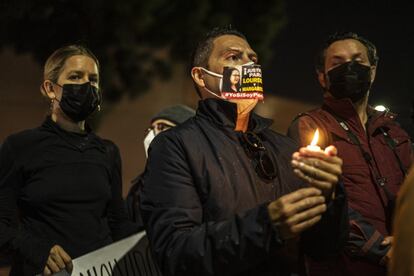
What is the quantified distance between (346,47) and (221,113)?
62.6 inches

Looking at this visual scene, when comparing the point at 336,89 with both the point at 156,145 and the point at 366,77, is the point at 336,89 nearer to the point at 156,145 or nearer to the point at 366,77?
the point at 366,77

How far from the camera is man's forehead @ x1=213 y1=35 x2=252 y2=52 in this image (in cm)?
322

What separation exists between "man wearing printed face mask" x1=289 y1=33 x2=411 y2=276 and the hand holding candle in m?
1.18

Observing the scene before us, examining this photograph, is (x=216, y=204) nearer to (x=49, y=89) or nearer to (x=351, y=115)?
(x=351, y=115)

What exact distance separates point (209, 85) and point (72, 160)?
125 centimetres

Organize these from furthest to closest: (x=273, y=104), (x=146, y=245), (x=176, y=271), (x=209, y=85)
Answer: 1. (x=273, y=104)
2. (x=146, y=245)
3. (x=209, y=85)
4. (x=176, y=271)

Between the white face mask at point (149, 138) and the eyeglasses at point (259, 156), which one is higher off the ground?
the eyeglasses at point (259, 156)

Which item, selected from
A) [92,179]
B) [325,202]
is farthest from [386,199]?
[92,179]

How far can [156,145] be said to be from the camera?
2.84m

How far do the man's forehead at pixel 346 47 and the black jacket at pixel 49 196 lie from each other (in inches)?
65.9

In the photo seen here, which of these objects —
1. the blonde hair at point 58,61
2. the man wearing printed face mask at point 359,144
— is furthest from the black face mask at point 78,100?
the man wearing printed face mask at point 359,144

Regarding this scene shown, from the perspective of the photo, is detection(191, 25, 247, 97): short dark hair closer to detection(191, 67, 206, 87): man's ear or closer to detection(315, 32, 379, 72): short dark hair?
detection(191, 67, 206, 87): man's ear

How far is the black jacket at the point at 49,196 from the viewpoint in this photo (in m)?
3.73

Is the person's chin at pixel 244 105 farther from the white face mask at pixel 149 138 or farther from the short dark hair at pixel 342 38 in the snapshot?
the white face mask at pixel 149 138
